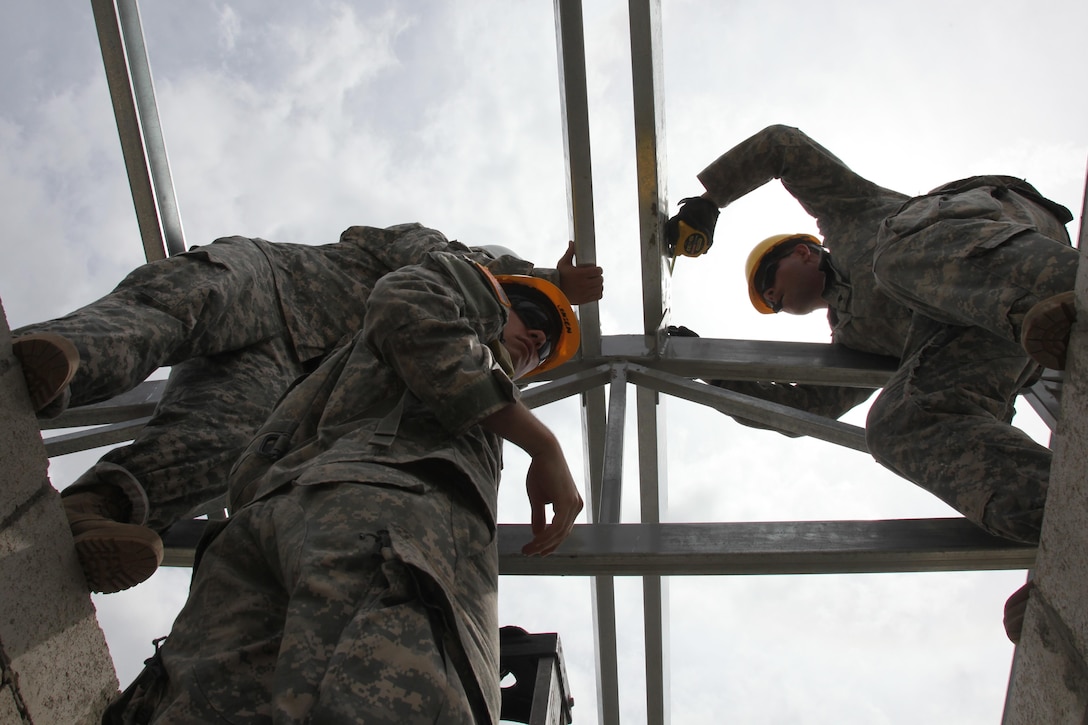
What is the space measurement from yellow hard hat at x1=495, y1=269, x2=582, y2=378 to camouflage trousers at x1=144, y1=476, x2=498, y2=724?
184cm

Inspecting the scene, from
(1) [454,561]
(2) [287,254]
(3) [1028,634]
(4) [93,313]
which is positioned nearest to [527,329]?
(2) [287,254]

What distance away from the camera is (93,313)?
3.09m

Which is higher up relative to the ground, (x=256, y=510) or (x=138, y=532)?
(x=256, y=510)

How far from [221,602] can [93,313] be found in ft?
4.88

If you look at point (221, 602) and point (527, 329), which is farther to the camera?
point (527, 329)

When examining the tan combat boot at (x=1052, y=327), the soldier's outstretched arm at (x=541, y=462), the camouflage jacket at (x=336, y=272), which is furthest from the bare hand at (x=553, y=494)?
the camouflage jacket at (x=336, y=272)

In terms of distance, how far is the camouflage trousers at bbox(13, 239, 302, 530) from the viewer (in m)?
3.05

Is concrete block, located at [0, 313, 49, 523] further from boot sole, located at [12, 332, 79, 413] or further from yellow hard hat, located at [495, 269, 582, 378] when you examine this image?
yellow hard hat, located at [495, 269, 582, 378]

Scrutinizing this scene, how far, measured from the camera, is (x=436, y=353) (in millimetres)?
2428

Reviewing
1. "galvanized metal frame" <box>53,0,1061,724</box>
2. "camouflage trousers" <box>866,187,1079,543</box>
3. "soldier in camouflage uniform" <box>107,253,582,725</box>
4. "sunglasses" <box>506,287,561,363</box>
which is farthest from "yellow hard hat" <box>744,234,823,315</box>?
"soldier in camouflage uniform" <box>107,253,582,725</box>

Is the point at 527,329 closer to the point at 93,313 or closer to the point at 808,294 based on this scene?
the point at 93,313

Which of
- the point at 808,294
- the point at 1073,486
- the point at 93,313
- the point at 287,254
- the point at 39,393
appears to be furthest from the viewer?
the point at 808,294

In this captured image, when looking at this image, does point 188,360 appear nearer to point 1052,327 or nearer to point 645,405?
point 645,405

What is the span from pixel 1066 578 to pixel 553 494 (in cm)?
137
